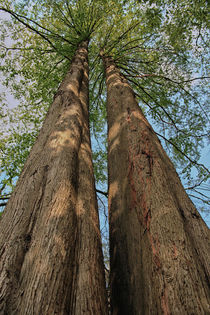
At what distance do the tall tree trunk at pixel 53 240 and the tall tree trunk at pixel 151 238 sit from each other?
0.21m

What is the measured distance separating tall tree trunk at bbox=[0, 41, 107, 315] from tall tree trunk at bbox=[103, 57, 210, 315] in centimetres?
21

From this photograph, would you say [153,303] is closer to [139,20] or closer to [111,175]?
[111,175]

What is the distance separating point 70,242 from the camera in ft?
4.10

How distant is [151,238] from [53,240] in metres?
0.59

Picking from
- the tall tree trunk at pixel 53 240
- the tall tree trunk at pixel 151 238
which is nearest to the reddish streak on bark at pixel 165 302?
the tall tree trunk at pixel 151 238

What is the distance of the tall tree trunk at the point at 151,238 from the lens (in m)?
0.96

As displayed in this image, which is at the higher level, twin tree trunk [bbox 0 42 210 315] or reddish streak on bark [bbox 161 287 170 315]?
twin tree trunk [bbox 0 42 210 315]

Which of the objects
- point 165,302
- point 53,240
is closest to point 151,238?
point 165,302

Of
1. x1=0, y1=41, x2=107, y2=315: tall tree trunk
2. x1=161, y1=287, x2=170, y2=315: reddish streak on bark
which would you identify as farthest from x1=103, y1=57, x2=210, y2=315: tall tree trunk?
x1=0, y1=41, x2=107, y2=315: tall tree trunk

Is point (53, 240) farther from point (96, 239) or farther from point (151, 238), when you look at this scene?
point (151, 238)

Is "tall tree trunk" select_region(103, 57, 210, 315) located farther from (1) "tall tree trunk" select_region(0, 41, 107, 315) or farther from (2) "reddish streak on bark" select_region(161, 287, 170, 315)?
(1) "tall tree trunk" select_region(0, 41, 107, 315)

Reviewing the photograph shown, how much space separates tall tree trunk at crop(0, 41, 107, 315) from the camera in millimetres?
979

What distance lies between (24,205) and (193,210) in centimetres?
127

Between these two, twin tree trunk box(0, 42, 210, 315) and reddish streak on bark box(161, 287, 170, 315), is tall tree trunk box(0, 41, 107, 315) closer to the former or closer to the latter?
twin tree trunk box(0, 42, 210, 315)
